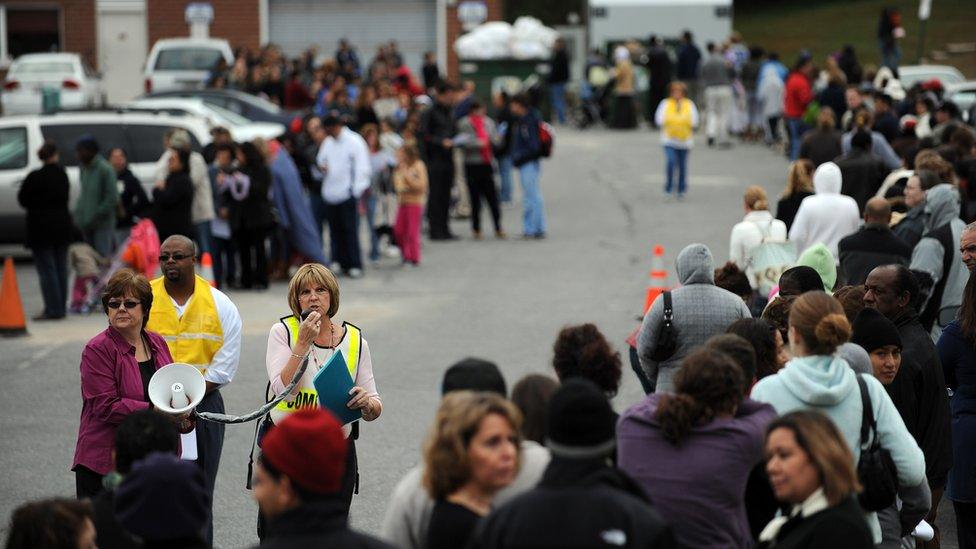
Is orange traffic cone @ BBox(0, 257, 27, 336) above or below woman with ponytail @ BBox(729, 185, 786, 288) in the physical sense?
below

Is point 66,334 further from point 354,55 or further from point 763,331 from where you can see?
point 354,55

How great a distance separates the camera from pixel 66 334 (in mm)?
14250

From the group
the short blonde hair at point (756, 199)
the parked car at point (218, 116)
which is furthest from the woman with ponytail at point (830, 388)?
the parked car at point (218, 116)

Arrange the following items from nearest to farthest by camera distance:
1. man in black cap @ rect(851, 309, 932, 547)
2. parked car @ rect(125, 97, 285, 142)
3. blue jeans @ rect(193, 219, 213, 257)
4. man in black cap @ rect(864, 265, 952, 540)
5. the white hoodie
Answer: man in black cap @ rect(851, 309, 932, 547) < man in black cap @ rect(864, 265, 952, 540) < the white hoodie < blue jeans @ rect(193, 219, 213, 257) < parked car @ rect(125, 97, 285, 142)

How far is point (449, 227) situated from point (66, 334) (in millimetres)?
7707

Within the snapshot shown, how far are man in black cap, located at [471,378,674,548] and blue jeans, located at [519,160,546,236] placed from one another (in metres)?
15.2

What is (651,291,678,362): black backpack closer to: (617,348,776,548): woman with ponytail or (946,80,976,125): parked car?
(617,348,776,548): woman with ponytail

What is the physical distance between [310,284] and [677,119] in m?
15.8

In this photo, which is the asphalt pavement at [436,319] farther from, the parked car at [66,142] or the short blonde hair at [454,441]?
the short blonde hair at [454,441]

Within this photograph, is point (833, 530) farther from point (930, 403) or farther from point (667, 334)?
point (667, 334)

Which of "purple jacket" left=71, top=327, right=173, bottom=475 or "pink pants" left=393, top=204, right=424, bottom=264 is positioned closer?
"purple jacket" left=71, top=327, right=173, bottom=475

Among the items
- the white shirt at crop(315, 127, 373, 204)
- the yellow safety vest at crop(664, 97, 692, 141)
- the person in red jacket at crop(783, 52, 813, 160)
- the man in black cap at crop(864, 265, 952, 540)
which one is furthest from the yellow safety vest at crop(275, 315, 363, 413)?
the person in red jacket at crop(783, 52, 813, 160)

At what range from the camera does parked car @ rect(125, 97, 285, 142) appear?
23.5 m

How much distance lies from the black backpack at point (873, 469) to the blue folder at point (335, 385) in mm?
2392
